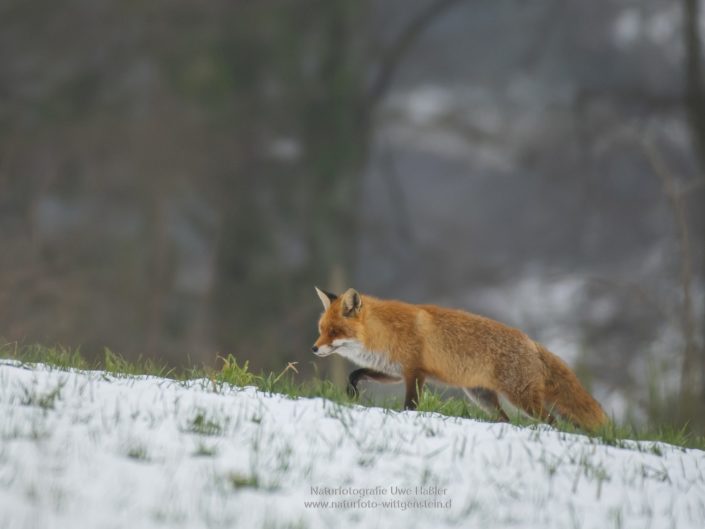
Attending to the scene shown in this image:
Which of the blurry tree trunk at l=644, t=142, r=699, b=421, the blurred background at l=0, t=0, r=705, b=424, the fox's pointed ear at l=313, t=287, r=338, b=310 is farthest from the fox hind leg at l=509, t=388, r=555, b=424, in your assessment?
the blurred background at l=0, t=0, r=705, b=424

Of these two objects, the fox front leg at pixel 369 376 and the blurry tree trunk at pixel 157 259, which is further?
the blurry tree trunk at pixel 157 259

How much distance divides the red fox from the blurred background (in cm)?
1041

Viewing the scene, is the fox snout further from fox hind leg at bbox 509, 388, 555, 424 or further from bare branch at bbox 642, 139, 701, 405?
bare branch at bbox 642, 139, 701, 405

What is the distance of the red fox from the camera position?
6004mm

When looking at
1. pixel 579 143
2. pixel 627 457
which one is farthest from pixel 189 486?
pixel 579 143

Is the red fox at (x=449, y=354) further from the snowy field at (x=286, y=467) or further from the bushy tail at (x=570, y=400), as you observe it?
the snowy field at (x=286, y=467)

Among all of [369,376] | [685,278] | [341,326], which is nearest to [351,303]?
[341,326]

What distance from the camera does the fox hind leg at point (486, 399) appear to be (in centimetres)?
633

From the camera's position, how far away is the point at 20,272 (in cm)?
1270

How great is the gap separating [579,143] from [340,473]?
14847 millimetres

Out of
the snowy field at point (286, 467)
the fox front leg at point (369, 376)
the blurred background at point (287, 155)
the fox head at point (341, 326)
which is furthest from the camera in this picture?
the blurred background at point (287, 155)

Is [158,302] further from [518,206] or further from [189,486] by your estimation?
[189,486]

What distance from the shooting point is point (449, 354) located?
19.7 feet

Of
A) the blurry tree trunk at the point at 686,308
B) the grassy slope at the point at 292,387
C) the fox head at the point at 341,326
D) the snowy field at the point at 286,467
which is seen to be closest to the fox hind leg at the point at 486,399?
the grassy slope at the point at 292,387
